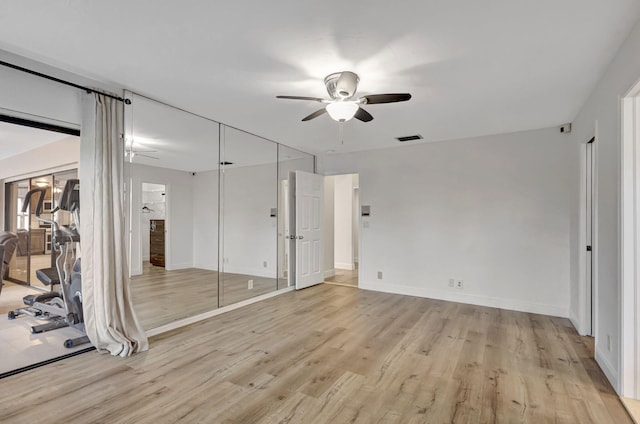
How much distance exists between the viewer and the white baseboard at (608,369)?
232cm

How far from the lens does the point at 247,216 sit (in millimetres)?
4836

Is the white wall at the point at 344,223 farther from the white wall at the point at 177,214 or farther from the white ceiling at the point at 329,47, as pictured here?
the white ceiling at the point at 329,47

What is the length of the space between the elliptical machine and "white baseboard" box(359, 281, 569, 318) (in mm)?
4098

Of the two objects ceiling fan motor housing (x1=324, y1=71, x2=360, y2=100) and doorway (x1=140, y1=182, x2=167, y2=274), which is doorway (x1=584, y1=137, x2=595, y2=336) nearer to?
ceiling fan motor housing (x1=324, y1=71, x2=360, y2=100)

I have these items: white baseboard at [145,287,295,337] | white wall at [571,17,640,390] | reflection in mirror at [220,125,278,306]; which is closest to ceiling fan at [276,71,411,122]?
white wall at [571,17,640,390]

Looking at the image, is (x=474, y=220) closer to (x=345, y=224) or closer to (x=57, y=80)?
(x=345, y=224)

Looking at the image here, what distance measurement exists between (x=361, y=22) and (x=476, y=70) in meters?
1.23

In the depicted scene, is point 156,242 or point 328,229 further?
point 328,229

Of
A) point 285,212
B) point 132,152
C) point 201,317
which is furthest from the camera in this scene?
point 285,212

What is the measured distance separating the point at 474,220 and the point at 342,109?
3091mm

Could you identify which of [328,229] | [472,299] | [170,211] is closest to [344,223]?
[328,229]

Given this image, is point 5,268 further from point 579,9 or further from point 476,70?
point 579,9

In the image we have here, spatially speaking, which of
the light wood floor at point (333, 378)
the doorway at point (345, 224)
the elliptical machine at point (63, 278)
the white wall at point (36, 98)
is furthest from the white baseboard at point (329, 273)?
the white wall at point (36, 98)

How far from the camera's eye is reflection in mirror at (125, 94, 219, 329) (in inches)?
133
